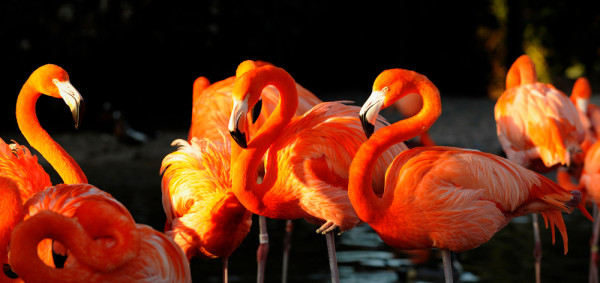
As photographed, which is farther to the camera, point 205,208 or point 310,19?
point 310,19

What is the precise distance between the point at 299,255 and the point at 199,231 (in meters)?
2.05

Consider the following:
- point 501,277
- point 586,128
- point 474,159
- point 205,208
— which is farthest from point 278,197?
point 586,128

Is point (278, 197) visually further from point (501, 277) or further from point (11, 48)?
point (11, 48)

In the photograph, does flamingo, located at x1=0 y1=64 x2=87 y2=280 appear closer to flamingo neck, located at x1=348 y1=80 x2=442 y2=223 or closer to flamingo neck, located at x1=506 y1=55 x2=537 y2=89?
flamingo neck, located at x1=348 y1=80 x2=442 y2=223

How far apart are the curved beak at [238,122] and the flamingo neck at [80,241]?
56 cm

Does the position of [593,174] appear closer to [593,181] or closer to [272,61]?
[593,181]

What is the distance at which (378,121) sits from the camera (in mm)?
3801

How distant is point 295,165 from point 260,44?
8.97 meters

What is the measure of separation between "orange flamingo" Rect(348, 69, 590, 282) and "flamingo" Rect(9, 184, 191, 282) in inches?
34.3

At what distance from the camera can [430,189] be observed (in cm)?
318

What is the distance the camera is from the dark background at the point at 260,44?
414 inches

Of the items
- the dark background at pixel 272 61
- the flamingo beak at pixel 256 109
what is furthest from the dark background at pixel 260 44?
the flamingo beak at pixel 256 109

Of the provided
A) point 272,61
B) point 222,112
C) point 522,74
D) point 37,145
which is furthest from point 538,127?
point 272,61

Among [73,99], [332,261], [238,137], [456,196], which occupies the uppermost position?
[73,99]
